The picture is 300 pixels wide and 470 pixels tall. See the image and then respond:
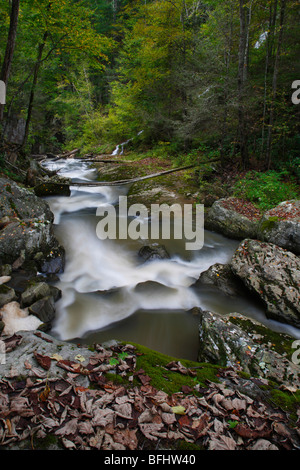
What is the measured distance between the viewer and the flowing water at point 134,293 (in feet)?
15.0

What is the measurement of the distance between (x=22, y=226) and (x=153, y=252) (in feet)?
11.8

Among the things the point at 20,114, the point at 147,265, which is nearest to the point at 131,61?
the point at 20,114

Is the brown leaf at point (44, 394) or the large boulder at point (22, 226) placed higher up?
the large boulder at point (22, 226)

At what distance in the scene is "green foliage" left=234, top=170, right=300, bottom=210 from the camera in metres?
8.10

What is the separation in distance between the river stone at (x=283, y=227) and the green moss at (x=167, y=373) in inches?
175

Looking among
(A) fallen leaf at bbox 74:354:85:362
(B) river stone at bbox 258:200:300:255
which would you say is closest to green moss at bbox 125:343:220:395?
(A) fallen leaf at bbox 74:354:85:362

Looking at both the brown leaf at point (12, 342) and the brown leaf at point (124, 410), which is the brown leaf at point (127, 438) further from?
the brown leaf at point (12, 342)

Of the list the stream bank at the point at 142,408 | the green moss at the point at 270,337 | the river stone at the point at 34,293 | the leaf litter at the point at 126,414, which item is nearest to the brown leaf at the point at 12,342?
the stream bank at the point at 142,408

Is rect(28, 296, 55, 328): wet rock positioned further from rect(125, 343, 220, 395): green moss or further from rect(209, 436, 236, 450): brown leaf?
rect(209, 436, 236, 450): brown leaf

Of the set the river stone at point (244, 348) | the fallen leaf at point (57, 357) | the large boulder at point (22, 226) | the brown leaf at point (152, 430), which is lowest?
the river stone at point (244, 348)

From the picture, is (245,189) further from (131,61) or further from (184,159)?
(131,61)

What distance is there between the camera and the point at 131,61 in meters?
17.0

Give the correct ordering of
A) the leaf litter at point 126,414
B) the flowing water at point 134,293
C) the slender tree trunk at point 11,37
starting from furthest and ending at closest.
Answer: the slender tree trunk at point 11,37, the flowing water at point 134,293, the leaf litter at point 126,414

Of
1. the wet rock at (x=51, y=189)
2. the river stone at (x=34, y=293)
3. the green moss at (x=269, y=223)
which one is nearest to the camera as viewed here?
the river stone at (x=34, y=293)
